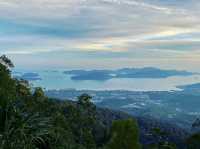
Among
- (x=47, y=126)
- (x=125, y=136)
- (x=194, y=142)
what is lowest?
(x=194, y=142)

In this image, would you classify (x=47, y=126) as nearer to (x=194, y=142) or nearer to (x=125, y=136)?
(x=125, y=136)

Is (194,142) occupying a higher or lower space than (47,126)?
lower

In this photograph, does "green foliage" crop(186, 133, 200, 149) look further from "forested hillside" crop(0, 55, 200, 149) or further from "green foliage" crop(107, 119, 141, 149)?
"green foliage" crop(107, 119, 141, 149)

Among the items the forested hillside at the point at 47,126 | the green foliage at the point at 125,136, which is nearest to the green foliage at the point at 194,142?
the forested hillside at the point at 47,126

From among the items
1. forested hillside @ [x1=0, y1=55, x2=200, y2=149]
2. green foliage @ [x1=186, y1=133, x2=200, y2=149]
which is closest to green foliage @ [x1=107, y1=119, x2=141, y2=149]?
forested hillside @ [x1=0, y1=55, x2=200, y2=149]

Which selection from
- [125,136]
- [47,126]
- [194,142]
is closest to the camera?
[47,126]

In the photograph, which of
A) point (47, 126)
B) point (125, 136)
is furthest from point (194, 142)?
point (47, 126)

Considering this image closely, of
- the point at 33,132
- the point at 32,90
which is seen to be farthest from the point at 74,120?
the point at 33,132

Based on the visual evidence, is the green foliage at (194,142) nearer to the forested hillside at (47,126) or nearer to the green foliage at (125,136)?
the forested hillside at (47,126)

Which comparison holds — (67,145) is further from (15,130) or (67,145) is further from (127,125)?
(15,130)

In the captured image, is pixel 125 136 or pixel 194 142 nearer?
pixel 125 136

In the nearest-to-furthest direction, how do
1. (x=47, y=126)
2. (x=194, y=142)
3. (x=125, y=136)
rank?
(x=47, y=126) → (x=125, y=136) → (x=194, y=142)

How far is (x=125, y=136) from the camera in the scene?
33.1 m

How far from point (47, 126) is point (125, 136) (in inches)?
566
